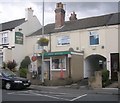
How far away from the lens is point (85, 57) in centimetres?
2745

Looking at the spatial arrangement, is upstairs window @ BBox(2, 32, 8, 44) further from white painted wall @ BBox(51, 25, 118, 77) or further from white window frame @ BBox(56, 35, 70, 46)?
white painted wall @ BBox(51, 25, 118, 77)

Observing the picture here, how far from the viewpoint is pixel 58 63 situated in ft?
89.5

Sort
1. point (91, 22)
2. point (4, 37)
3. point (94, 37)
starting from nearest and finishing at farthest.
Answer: point (94, 37)
point (91, 22)
point (4, 37)

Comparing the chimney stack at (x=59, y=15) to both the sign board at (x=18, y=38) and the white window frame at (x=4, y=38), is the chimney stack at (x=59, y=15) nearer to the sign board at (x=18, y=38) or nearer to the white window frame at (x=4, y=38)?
the sign board at (x=18, y=38)

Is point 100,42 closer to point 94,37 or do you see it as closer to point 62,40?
point 94,37

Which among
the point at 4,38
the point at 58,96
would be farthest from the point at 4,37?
the point at 58,96

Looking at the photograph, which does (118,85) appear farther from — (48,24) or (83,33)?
(48,24)

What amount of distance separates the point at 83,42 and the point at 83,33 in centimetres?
90

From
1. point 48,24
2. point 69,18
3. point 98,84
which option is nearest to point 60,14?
point 69,18

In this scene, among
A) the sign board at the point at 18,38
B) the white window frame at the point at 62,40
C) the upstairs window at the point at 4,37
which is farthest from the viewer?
the upstairs window at the point at 4,37

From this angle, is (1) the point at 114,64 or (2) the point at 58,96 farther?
(1) the point at 114,64

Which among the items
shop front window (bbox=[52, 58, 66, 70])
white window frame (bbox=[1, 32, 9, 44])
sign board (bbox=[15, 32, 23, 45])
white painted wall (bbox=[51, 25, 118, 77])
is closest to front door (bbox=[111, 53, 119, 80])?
white painted wall (bbox=[51, 25, 118, 77])

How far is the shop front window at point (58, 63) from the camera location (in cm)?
2682

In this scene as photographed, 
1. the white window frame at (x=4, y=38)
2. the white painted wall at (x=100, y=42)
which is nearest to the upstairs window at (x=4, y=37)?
the white window frame at (x=4, y=38)
